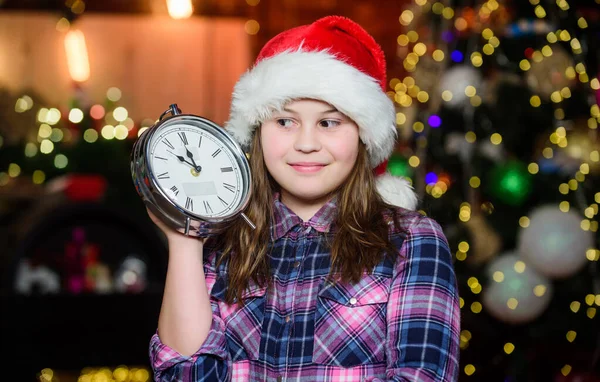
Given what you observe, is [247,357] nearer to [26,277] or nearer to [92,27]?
[26,277]

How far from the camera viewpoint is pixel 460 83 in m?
3.66

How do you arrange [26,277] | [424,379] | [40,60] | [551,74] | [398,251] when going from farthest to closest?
[40,60]
[26,277]
[551,74]
[398,251]
[424,379]

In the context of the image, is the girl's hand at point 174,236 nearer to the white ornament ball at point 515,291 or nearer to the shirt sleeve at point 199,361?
the shirt sleeve at point 199,361

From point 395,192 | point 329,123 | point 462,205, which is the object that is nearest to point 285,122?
point 329,123

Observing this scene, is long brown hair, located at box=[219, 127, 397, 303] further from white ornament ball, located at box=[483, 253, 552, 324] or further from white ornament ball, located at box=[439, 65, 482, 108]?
white ornament ball, located at box=[439, 65, 482, 108]

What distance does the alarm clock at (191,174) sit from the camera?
1.36 metres

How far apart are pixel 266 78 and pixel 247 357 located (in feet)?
1.80

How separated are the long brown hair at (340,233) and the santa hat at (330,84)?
5 cm

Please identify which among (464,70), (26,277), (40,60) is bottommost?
(26,277)

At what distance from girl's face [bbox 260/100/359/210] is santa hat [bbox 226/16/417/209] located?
0.08ft

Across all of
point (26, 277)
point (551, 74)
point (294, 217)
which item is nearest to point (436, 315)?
point (294, 217)

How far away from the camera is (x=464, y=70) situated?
370 centimetres

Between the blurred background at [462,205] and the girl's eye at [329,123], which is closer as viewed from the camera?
the girl's eye at [329,123]

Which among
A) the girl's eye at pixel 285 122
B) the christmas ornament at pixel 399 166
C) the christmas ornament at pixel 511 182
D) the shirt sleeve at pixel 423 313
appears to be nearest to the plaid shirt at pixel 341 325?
the shirt sleeve at pixel 423 313
